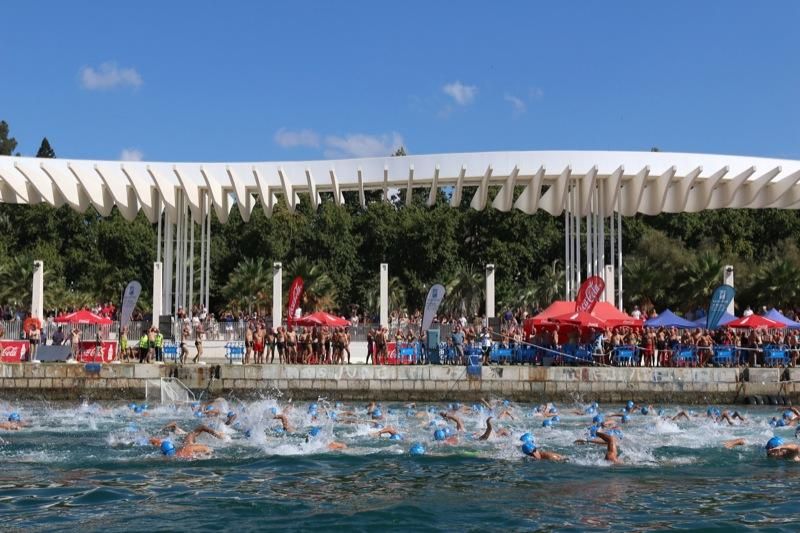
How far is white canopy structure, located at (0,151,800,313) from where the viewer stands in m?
31.3

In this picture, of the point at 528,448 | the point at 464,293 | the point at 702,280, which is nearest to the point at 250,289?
the point at 464,293

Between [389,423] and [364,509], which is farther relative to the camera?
[389,423]

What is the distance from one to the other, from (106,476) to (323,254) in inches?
1653

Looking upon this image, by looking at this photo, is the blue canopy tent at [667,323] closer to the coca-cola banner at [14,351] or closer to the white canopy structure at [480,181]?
the white canopy structure at [480,181]

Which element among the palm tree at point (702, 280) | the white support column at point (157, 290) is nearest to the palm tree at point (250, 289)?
the white support column at point (157, 290)

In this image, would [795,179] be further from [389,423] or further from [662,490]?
[662,490]

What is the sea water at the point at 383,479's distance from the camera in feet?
34.8

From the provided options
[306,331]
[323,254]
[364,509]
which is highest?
[323,254]

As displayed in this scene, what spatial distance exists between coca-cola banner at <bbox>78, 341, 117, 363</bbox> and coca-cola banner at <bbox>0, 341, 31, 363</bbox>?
1.52 metres

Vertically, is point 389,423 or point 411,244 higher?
point 411,244

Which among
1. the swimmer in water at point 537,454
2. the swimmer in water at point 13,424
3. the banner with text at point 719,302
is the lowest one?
the swimmer in water at point 537,454

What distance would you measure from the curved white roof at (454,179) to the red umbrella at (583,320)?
6273 millimetres

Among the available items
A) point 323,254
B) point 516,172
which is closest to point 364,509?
point 516,172

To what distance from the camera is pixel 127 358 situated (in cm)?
2784
